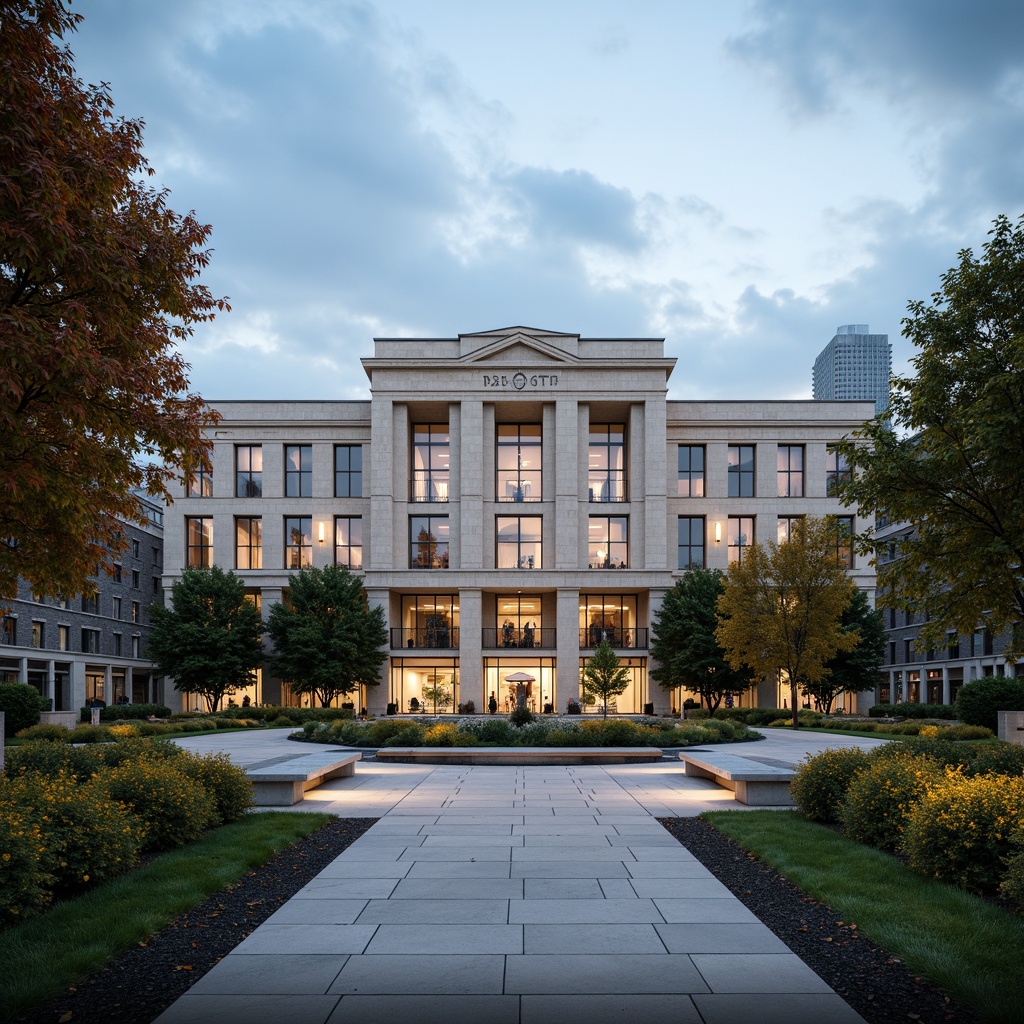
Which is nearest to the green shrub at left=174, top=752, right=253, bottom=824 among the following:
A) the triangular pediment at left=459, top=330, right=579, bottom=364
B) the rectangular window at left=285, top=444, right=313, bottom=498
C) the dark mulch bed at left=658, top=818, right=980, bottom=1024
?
the dark mulch bed at left=658, top=818, right=980, bottom=1024

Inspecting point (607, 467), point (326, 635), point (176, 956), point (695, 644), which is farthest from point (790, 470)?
point (176, 956)

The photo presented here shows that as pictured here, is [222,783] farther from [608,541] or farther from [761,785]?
[608,541]

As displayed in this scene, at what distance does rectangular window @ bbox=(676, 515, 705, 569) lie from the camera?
57.1 m

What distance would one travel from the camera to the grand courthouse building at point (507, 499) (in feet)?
179

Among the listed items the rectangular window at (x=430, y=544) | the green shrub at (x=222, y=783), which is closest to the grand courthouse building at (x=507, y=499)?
the rectangular window at (x=430, y=544)

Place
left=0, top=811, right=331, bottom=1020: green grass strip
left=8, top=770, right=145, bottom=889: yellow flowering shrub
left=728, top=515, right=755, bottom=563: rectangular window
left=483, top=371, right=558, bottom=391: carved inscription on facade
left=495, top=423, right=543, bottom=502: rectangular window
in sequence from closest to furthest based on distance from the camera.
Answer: left=0, top=811, right=331, bottom=1020: green grass strip → left=8, top=770, right=145, bottom=889: yellow flowering shrub → left=483, top=371, right=558, bottom=391: carved inscription on facade → left=728, top=515, right=755, bottom=563: rectangular window → left=495, top=423, right=543, bottom=502: rectangular window

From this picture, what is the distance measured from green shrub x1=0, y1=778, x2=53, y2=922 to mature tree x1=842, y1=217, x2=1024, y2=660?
574 inches

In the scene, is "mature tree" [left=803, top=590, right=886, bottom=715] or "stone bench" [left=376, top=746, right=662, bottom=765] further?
"mature tree" [left=803, top=590, right=886, bottom=715]

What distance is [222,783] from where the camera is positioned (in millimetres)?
12727

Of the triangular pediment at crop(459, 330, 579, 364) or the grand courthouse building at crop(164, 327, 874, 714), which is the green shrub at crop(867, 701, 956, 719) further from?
the triangular pediment at crop(459, 330, 579, 364)

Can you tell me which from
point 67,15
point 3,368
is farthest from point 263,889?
point 67,15

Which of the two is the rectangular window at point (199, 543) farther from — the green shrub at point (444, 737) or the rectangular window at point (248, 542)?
the green shrub at point (444, 737)

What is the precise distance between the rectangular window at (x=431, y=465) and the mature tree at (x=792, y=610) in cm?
2319

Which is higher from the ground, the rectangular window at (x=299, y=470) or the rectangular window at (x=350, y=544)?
the rectangular window at (x=299, y=470)
